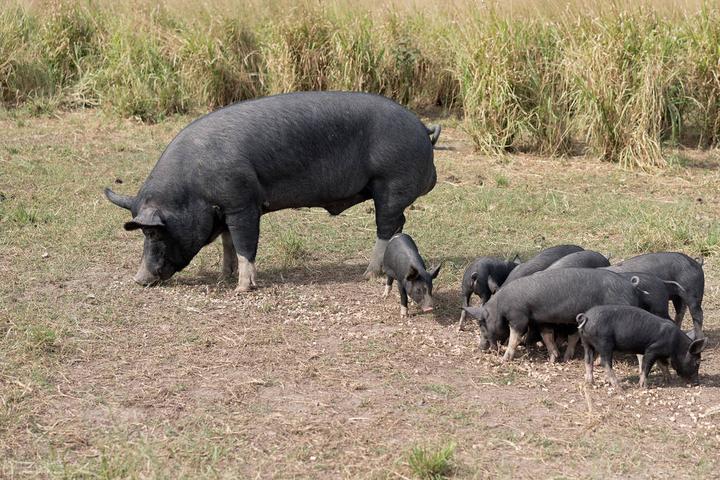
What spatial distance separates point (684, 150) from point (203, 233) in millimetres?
6546

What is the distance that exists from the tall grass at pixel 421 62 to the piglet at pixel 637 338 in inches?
220

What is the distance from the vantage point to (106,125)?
12789mm

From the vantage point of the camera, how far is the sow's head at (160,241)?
7.57m

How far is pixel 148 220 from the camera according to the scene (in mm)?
7508

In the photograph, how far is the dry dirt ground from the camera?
17.0 ft

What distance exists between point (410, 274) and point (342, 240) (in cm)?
212

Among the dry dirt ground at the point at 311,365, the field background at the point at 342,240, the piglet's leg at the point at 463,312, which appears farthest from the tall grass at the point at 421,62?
the piglet's leg at the point at 463,312

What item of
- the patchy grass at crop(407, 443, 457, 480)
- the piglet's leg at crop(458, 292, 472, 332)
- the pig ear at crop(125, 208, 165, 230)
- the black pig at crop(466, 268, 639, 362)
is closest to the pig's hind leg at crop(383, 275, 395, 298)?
the piglet's leg at crop(458, 292, 472, 332)

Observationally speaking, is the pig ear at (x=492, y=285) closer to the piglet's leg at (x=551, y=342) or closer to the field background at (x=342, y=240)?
the field background at (x=342, y=240)

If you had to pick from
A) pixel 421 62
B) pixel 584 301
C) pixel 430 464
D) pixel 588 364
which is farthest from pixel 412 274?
pixel 421 62

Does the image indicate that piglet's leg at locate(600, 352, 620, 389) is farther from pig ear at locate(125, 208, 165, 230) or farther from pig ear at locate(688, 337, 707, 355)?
pig ear at locate(125, 208, 165, 230)

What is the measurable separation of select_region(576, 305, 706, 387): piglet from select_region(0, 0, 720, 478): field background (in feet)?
0.53

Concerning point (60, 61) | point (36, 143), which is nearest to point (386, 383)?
point (36, 143)

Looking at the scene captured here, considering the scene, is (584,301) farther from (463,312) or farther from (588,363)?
(463,312)
